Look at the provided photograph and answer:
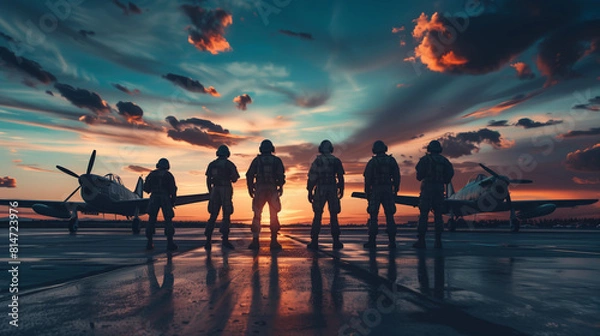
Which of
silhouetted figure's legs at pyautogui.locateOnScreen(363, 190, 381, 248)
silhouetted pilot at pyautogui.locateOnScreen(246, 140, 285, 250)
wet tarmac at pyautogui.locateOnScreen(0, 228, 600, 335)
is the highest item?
silhouetted pilot at pyautogui.locateOnScreen(246, 140, 285, 250)

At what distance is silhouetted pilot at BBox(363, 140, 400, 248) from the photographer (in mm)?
9805

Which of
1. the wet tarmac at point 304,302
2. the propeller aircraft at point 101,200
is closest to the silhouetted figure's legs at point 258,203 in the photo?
the wet tarmac at point 304,302

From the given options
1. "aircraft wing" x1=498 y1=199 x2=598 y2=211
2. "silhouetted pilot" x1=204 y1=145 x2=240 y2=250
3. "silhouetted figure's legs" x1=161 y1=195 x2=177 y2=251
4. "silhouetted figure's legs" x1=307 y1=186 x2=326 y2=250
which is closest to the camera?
"silhouetted figure's legs" x1=161 y1=195 x2=177 y2=251

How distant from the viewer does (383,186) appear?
389 inches

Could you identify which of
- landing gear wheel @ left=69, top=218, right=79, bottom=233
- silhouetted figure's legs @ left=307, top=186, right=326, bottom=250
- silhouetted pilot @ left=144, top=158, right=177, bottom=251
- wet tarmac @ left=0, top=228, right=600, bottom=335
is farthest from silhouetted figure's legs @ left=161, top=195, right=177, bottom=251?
landing gear wheel @ left=69, top=218, right=79, bottom=233

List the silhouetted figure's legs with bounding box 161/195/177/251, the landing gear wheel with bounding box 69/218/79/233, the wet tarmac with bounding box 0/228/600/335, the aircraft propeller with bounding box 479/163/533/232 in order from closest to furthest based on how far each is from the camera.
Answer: the wet tarmac with bounding box 0/228/600/335
the silhouetted figure's legs with bounding box 161/195/177/251
the landing gear wheel with bounding box 69/218/79/233
the aircraft propeller with bounding box 479/163/533/232

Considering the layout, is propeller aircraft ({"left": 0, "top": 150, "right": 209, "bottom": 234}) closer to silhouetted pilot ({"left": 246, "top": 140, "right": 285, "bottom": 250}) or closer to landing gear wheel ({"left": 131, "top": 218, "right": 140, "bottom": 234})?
landing gear wheel ({"left": 131, "top": 218, "right": 140, "bottom": 234})

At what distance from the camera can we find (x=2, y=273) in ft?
16.2

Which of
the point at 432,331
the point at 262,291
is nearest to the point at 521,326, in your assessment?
the point at 432,331

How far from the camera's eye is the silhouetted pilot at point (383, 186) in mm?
9805

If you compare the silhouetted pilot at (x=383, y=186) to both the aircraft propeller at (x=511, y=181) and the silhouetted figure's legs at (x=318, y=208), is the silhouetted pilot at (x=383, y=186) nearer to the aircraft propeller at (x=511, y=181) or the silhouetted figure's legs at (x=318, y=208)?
the silhouetted figure's legs at (x=318, y=208)

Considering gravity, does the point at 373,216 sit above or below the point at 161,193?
below

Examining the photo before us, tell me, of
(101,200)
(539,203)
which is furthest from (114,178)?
(539,203)

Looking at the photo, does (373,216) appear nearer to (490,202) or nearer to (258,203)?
(258,203)
